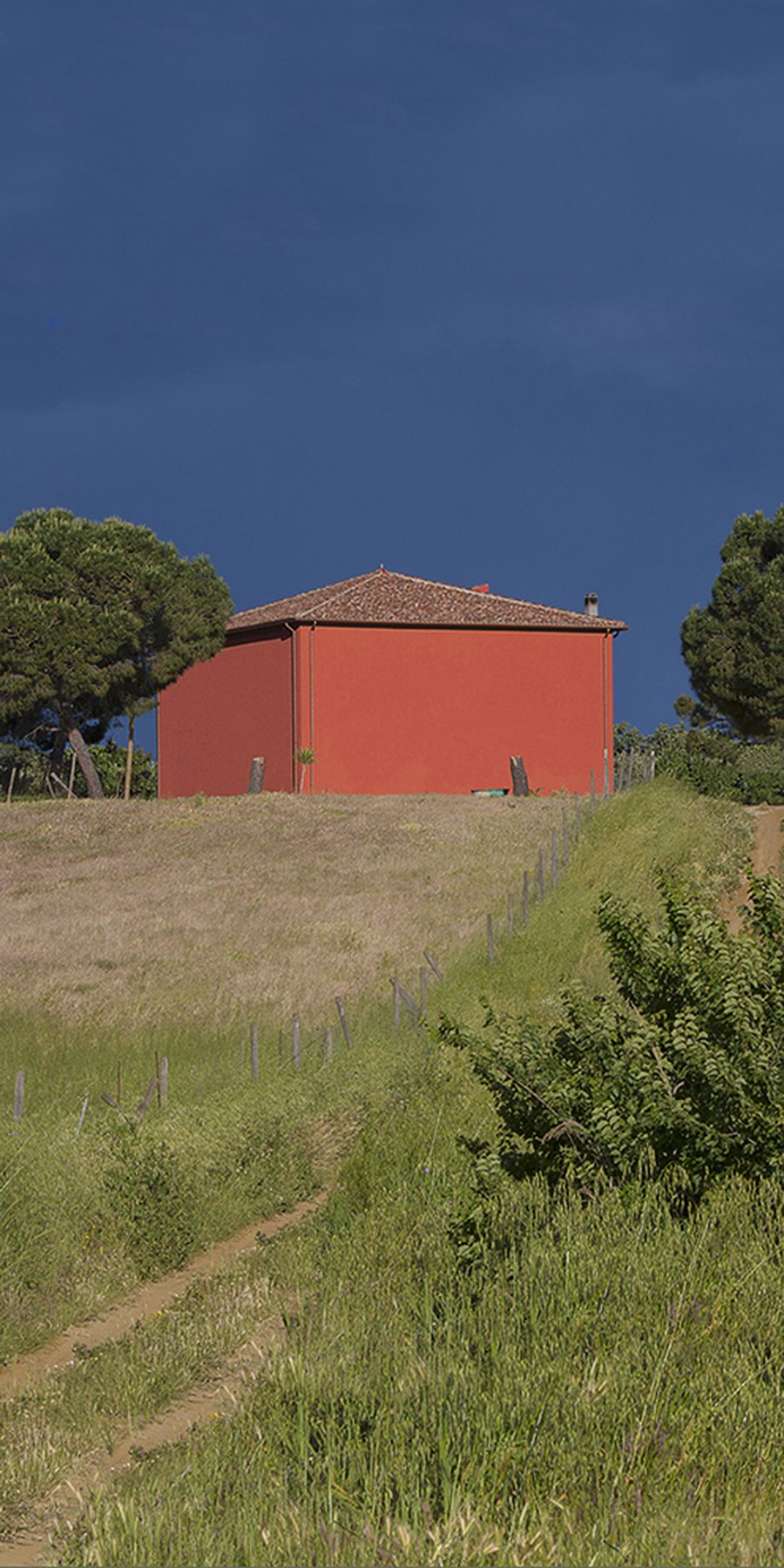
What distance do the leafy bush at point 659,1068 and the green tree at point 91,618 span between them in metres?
42.3

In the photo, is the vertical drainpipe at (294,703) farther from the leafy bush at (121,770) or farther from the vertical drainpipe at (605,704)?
the leafy bush at (121,770)

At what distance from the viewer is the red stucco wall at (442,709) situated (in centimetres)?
5075

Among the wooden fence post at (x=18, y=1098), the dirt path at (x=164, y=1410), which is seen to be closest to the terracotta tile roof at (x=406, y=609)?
the wooden fence post at (x=18, y=1098)

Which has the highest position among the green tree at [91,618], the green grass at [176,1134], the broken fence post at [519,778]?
the green tree at [91,618]

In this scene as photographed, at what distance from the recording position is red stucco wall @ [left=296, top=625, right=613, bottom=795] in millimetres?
50750

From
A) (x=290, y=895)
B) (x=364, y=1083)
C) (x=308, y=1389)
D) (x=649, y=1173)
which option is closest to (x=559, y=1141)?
(x=649, y=1173)

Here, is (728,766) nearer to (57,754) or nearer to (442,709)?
(442,709)

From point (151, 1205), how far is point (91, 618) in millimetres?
40058

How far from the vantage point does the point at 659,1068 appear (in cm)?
855

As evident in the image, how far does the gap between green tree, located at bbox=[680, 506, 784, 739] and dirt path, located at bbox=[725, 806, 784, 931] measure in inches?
595

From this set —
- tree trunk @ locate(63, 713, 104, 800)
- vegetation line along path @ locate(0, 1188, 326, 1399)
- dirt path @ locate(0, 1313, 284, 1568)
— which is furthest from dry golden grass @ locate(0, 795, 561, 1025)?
dirt path @ locate(0, 1313, 284, 1568)

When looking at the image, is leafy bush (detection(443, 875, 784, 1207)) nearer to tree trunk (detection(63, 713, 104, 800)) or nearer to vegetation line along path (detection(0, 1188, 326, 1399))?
vegetation line along path (detection(0, 1188, 326, 1399))

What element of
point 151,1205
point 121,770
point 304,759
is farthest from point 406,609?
point 151,1205

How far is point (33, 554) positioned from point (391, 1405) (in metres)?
46.8
